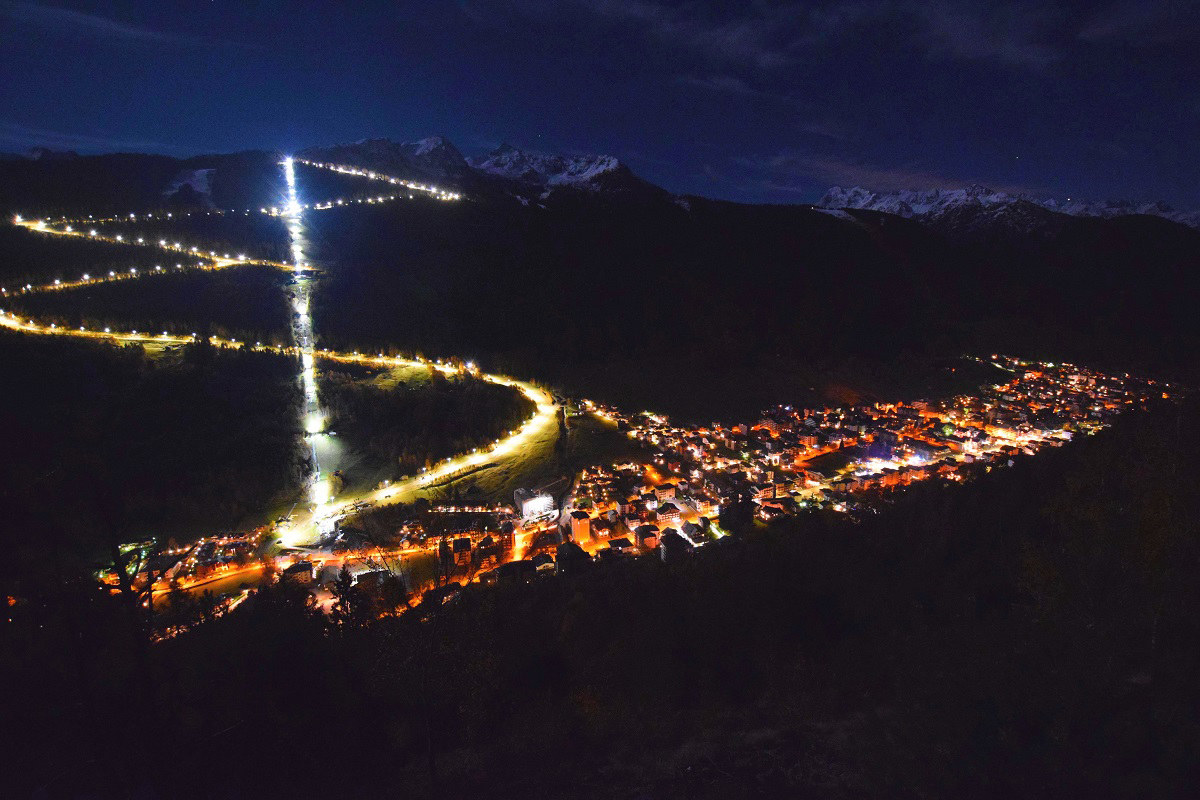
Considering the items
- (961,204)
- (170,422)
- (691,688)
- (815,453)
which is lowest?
(691,688)

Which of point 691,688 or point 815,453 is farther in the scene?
point 815,453

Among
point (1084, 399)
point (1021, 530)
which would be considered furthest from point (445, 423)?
point (1084, 399)

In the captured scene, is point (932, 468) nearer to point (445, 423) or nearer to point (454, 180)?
point (445, 423)

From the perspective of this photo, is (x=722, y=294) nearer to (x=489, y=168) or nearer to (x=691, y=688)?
(x=691, y=688)

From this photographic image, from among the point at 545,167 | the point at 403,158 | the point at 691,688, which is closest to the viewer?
the point at 691,688

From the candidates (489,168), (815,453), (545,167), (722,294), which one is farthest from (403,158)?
(815,453)

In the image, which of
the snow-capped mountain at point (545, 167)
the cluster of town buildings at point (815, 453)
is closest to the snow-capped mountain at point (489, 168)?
the snow-capped mountain at point (545, 167)
